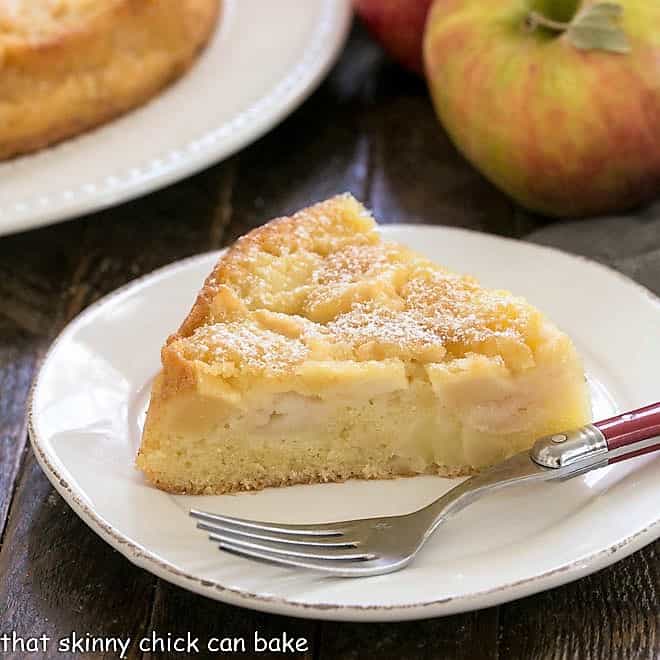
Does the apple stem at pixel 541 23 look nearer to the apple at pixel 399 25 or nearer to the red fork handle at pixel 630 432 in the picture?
the apple at pixel 399 25

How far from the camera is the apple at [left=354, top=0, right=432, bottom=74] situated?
2787 mm

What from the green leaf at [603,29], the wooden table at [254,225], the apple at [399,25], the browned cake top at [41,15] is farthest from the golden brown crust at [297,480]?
the apple at [399,25]

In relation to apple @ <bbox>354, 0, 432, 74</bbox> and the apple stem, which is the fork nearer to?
the apple stem

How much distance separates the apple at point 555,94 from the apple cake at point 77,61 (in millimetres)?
620

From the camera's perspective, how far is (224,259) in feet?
6.05

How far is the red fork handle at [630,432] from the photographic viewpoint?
156 cm

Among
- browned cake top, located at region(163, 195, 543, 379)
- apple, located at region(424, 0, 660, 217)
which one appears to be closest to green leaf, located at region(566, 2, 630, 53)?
apple, located at region(424, 0, 660, 217)

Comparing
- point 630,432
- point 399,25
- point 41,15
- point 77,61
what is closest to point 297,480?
point 630,432

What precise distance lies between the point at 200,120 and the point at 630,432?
1.32 meters

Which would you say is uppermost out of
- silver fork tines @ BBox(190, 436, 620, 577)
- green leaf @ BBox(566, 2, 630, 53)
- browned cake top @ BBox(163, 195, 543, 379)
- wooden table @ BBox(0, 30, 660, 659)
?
green leaf @ BBox(566, 2, 630, 53)

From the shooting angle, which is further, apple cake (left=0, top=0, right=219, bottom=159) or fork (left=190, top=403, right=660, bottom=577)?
apple cake (left=0, top=0, right=219, bottom=159)

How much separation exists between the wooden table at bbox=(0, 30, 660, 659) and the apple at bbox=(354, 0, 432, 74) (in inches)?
4.0

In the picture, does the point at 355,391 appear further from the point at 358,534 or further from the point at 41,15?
the point at 41,15

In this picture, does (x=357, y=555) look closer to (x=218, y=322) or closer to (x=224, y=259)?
(x=218, y=322)
